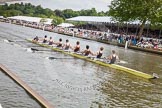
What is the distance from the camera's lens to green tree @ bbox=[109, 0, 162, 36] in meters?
60.6

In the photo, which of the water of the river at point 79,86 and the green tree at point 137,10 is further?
the green tree at point 137,10

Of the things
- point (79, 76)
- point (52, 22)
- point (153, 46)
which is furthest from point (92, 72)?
point (52, 22)

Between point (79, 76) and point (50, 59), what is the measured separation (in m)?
7.51

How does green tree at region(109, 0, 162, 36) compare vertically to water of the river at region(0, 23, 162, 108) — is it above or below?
above

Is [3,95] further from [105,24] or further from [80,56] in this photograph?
[105,24]

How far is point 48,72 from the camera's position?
23203 millimetres

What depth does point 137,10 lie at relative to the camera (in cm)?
6234

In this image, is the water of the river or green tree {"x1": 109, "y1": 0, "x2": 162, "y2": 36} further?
green tree {"x1": 109, "y1": 0, "x2": 162, "y2": 36}

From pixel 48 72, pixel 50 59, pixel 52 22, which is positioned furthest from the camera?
pixel 52 22

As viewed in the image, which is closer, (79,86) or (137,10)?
(79,86)

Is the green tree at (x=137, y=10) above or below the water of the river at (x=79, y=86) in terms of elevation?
above

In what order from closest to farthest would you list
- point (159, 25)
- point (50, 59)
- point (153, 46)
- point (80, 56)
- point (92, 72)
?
point (92, 72) → point (50, 59) → point (80, 56) → point (153, 46) → point (159, 25)

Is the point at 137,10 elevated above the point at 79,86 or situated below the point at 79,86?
above

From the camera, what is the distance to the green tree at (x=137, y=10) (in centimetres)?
6059
